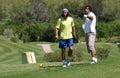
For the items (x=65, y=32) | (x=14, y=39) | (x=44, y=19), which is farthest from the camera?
(x=44, y=19)

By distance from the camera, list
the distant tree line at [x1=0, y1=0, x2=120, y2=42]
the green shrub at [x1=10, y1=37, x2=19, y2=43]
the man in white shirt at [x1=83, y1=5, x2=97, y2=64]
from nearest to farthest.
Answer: the man in white shirt at [x1=83, y1=5, x2=97, y2=64]
the green shrub at [x1=10, y1=37, x2=19, y2=43]
the distant tree line at [x1=0, y1=0, x2=120, y2=42]

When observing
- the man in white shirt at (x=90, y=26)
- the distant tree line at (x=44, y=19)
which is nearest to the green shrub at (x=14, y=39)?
the distant tree line at (x=44, y=19)

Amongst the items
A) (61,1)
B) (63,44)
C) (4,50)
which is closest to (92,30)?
(63,44)

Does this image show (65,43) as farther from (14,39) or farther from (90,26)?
(14,39)

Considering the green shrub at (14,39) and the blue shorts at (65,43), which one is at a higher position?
the blue shorts at (65,43)

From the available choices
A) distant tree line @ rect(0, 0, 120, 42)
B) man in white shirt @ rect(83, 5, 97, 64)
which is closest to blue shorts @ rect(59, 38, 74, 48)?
man in white shirt @ rect(83, 5, 97, 64)

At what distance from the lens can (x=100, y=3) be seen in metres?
117

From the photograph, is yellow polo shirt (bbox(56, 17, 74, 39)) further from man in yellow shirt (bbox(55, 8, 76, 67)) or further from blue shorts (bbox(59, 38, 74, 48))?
blue shorts (bbox(59, 38, 74, 48))

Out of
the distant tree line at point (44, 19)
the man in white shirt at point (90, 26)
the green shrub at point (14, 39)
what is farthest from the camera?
the distant tree line at point (44, 19)

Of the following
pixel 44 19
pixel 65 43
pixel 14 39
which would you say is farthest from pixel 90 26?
pixel 44 19

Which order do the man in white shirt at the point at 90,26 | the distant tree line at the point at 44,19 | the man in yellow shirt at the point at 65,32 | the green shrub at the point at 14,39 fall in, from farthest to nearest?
the distant tree line at the point at 44,19
the green shrub at the point at 14,39
the man in yellow shirt at the point at 65,32
the man in white shirt at the point at 90,26

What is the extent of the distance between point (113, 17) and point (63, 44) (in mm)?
92929

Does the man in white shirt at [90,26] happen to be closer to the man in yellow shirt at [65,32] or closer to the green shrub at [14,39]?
the man in yellow shirt at [65,32]

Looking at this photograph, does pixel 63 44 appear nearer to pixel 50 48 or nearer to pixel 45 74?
pixel 45 74
